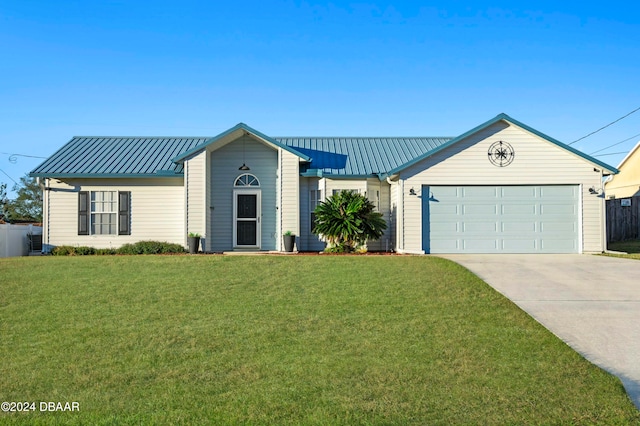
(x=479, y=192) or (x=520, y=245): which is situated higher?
(x=479, y=192)

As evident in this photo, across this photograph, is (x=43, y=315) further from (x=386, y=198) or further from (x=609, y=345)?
(x=386, y=198)

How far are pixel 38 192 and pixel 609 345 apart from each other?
4958cm

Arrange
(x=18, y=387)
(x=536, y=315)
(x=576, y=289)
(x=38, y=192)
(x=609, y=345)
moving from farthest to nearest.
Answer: (x=38, y=192), (x=576, y=289), (x=536, y=315), (x=609, y=345), (x=18, y=387)

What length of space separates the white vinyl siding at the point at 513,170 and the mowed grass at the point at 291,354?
19.4ft

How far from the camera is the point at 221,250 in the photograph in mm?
18906

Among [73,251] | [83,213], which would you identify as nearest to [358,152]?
[83,213]

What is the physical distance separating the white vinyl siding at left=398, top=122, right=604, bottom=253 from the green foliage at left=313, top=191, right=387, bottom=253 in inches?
43.0

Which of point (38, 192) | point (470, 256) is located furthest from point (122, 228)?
point (38, 192)

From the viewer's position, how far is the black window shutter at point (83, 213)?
744 inches

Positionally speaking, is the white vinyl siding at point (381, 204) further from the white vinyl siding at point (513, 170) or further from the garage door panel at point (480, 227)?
the garage door panel at point (480, 227)

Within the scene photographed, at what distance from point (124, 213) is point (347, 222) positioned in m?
8.04

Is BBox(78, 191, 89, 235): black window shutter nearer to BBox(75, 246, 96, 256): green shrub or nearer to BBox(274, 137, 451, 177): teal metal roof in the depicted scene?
BBox(75, 246, 96, 256): green shrub

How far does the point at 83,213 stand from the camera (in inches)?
746

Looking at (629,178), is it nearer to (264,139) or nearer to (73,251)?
(264,139)
